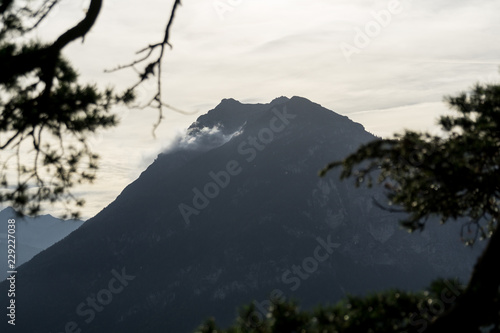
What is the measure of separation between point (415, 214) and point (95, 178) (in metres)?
7.78

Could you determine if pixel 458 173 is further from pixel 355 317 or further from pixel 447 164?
pixel 355 317

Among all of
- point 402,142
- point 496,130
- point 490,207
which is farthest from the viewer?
point 490,207

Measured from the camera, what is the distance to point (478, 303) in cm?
614

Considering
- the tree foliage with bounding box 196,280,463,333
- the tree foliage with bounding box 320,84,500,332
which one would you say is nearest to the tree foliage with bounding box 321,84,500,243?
the tree foliage with bounding box 320,84,500,332

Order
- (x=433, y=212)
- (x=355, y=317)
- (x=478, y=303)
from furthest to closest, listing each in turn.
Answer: (x=433, y=212) < (x=355, y=317) < (x=478, y=303)

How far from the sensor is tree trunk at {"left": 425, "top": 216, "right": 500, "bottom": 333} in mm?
6086

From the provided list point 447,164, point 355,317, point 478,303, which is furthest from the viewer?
point 447,164

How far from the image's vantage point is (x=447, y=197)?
10.3 meters

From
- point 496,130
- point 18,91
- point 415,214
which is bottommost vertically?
point 415,214

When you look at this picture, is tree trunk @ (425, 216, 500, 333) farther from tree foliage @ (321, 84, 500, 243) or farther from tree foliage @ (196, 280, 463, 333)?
tree foliage @ (321, 84, 500, 243)

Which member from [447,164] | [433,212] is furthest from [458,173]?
[433,212]

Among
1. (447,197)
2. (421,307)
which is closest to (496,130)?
(447,197)

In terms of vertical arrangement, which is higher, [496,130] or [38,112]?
[38,112]

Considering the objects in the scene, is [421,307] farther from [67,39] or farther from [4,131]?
[4,131]
